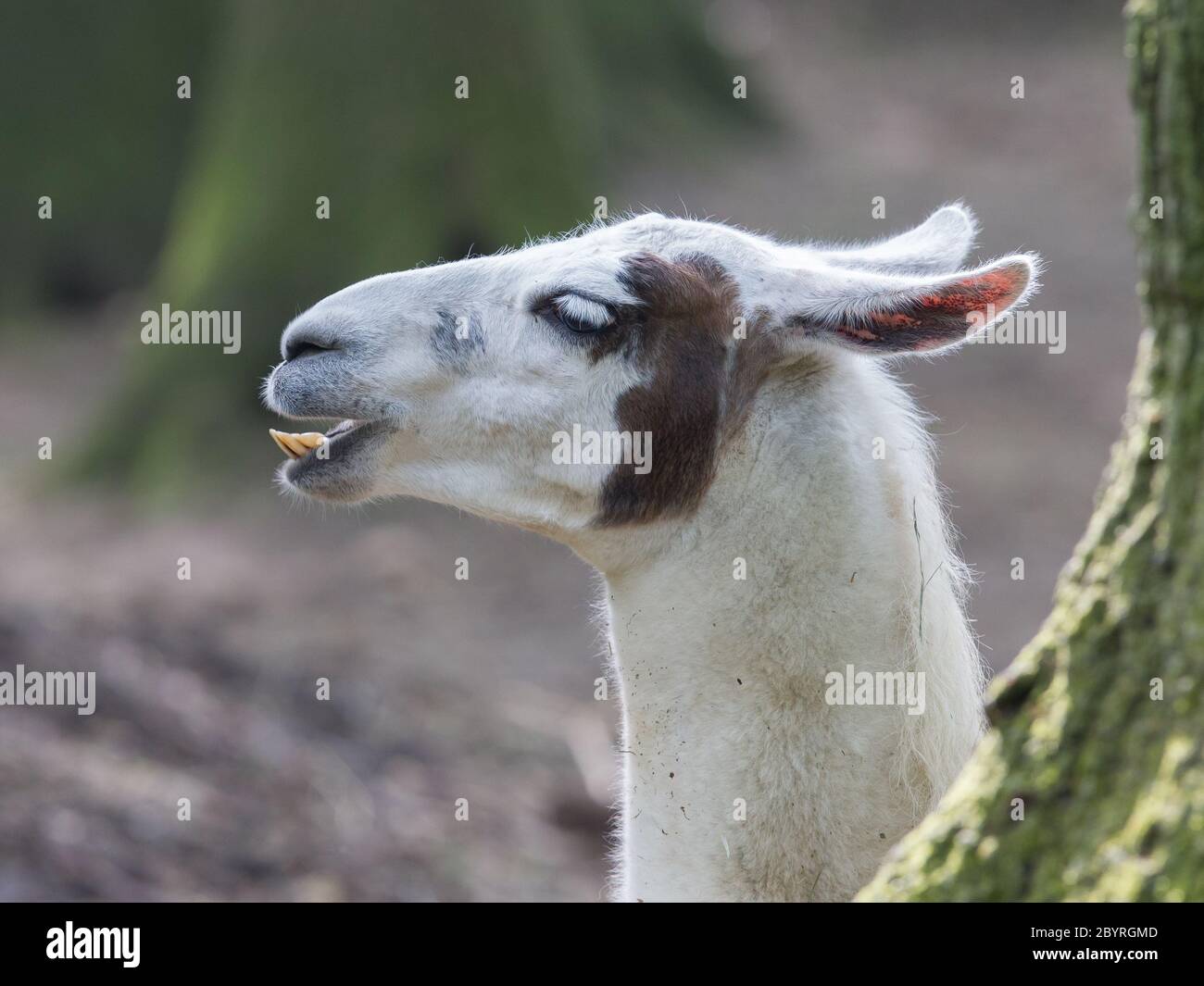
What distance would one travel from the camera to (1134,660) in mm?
2137

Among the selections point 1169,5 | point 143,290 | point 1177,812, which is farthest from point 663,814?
point 143,290

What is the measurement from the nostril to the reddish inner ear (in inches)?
43.3

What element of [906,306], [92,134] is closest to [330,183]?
[92,134]

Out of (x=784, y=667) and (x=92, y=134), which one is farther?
(x=92, y=134)

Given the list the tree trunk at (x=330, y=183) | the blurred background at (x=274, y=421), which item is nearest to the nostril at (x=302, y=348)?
the blurred background at (x=274, y=421)

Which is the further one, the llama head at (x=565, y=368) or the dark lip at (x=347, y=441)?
the dark lip at (x=347, y=441)

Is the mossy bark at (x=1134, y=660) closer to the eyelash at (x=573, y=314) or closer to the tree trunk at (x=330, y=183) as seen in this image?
the eyelash at (x=573, y=314)

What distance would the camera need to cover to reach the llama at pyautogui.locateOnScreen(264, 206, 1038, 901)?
120 inches

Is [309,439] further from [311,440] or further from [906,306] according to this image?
[906,306]

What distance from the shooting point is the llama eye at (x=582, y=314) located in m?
3.23

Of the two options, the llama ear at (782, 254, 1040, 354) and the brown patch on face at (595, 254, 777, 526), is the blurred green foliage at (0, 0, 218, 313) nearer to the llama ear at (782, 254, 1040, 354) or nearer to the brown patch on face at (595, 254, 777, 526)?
the brown patch on face at (595, 254, 777, 526)

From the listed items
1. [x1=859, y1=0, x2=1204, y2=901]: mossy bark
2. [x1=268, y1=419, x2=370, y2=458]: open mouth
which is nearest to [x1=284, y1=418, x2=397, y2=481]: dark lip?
[x1=268, y1=419, x2=370, y2=458]: open mouth

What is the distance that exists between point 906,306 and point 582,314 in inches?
26.4

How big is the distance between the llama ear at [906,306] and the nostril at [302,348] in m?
0.99
